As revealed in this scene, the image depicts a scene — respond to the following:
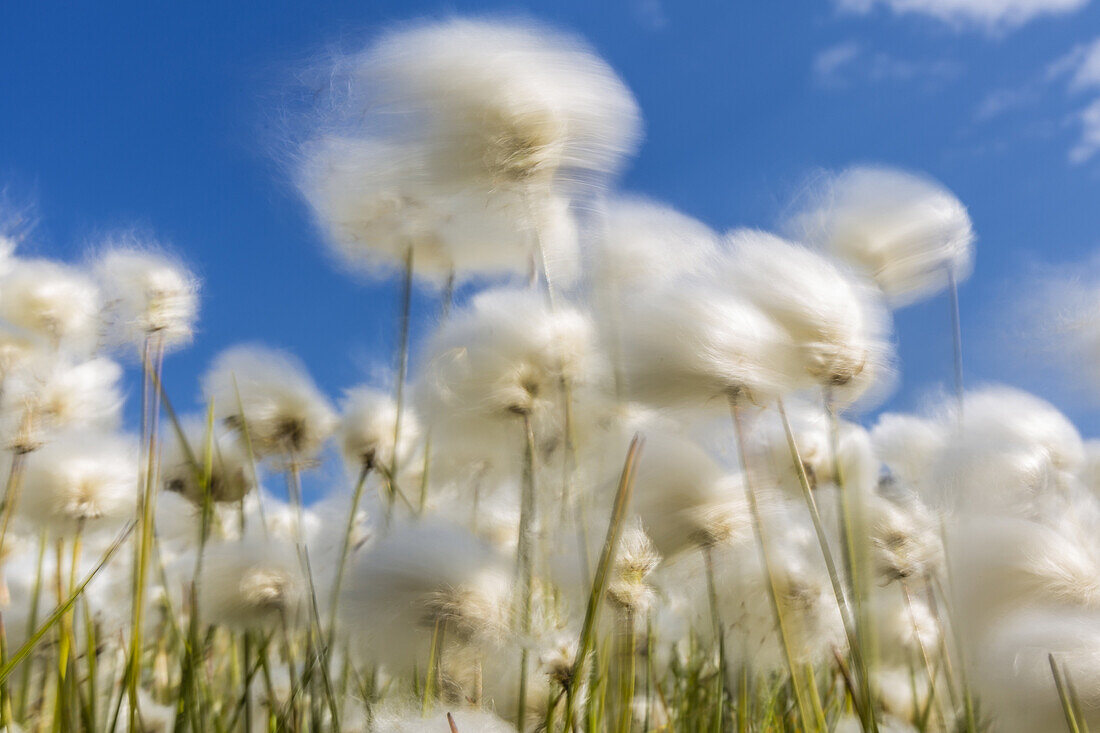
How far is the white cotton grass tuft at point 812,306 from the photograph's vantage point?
1.12 m

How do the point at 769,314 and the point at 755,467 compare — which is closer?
the point at 769,314

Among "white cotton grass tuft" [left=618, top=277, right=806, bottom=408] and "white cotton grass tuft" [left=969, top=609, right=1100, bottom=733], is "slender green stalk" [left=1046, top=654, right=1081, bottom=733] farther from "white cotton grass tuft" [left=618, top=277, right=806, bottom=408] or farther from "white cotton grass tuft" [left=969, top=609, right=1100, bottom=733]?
"white cotton grass tuft" [left=618, top=277, right=806, bottom=408]

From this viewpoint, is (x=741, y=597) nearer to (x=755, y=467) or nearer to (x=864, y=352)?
(x=755, y=467)

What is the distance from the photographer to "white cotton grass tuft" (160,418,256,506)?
5.56 ft

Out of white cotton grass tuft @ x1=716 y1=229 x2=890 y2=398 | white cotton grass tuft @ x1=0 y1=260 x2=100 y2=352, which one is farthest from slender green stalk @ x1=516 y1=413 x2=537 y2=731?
white cotton grass tuft @ x1=0 y1=260 x2=100 y2=352

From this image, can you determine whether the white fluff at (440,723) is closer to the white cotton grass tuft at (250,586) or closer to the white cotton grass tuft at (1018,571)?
the white cotton grass tuft at (250,586)

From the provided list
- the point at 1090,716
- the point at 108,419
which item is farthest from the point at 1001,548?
the point at 108,419

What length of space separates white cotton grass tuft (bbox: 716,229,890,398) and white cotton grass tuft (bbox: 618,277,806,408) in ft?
0.07

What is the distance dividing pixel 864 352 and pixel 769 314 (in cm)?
14

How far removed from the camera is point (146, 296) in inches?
59.6

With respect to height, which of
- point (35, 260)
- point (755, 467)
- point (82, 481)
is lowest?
Answer: point (755, 467)

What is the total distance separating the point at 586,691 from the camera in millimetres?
1060

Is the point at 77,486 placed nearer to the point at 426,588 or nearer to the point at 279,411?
the point at 279,411

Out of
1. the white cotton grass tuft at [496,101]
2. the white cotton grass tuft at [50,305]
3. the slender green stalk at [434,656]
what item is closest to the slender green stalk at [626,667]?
the slender green stalk at [434,656]
